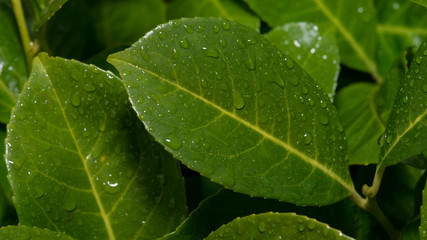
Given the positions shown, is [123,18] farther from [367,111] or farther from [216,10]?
[367,111]

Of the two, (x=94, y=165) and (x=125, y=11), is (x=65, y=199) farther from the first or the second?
(x=125, y=11)

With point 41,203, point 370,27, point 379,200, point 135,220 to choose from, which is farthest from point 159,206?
point 370,27

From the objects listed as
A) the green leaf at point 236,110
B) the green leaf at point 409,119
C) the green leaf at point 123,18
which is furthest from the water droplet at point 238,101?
the green leaf at point 123,18

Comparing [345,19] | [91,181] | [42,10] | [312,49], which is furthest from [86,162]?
[345,19]

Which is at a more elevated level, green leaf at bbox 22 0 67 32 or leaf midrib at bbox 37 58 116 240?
green leaf at bbox 22 0 67 32

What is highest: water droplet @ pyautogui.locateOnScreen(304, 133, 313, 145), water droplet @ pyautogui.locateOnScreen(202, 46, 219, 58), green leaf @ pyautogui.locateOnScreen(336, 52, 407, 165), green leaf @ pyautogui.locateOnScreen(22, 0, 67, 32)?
green leaf @ pyautogui.locateOnScreen(22, 0, 67, 32)

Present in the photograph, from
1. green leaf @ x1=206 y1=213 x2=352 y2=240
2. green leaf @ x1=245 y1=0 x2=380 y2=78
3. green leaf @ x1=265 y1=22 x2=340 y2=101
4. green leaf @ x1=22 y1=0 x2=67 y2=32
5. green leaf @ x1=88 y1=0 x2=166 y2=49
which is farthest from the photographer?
green leaf @ x1=88 y1=0 x2=166 y2=49

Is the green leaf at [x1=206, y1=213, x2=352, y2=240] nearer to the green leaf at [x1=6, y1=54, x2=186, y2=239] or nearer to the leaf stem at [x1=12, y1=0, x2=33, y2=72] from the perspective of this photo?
the green leaf at [x1=6, y1=54, x2=186, y2=239]

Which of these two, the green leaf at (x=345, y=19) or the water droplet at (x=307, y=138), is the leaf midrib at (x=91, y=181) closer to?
the water droplet at (x=307, y=138)

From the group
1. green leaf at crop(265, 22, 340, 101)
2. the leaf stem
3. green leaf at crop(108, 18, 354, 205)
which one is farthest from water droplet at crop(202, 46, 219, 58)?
the leaf stem
